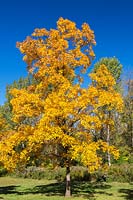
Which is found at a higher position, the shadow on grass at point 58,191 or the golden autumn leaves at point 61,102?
the golden autumn leaves at point 61,102

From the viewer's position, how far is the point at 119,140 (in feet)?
162

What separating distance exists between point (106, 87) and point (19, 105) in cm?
498

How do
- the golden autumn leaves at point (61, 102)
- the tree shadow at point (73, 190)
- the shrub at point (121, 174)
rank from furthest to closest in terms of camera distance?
1. the shrub at point (121, 174)
2. the tree shadow at point (73, 190)
3. the golden autumn leaves at point (61, 102)

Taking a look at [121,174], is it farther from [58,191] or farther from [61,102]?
[61,102]

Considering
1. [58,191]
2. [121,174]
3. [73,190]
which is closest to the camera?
[58,191]

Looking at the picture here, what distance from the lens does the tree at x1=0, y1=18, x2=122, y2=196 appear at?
1778cm

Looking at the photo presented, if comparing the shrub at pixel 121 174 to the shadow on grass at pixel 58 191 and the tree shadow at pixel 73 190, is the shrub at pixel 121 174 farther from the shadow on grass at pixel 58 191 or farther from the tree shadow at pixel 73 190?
the shadow on grass at pixel 58 191

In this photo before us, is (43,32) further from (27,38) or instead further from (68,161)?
(68,161)

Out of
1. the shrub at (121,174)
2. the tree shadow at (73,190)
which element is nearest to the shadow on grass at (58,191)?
the tree shadow at (73,190)

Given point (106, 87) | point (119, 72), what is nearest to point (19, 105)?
point (106, 87)

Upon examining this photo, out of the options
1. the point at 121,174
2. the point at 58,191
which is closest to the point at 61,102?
the point at 58,191

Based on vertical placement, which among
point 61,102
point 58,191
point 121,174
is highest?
point 61,102

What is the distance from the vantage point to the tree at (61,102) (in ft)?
58.3

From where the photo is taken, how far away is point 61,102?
17641 mm
